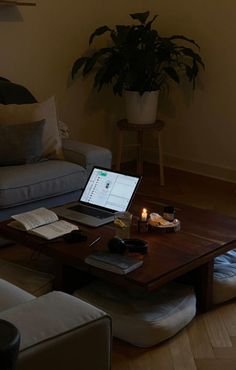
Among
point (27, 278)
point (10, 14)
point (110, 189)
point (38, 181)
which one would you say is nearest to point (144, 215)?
point (110, 189)

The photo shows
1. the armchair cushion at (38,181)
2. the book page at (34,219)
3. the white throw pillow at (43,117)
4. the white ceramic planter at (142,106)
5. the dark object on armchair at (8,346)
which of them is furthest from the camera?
the white ceramic planter at (142,106)

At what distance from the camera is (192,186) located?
15.6 feet

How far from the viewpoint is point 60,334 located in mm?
1476

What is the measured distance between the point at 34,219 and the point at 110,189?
1.34 ft

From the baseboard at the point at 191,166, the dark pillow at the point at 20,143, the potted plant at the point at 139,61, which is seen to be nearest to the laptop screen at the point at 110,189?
the dark pillow at the point at 20,143

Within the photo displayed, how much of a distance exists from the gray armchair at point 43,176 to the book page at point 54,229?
52cm

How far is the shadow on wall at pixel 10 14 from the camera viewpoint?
4223mm

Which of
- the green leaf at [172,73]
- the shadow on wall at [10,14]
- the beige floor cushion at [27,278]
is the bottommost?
the beige floor cushion at [27,278]

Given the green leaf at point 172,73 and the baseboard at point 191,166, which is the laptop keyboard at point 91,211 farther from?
the baseboard at point 191,166

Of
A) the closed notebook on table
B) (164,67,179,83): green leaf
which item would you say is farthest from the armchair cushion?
(164,67,179,83): green leaf

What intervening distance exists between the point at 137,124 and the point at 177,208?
1.67 meters

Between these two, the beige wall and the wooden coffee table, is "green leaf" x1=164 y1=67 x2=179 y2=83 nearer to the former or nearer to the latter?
the beige wall

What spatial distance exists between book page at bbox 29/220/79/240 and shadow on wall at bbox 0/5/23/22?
2060mm

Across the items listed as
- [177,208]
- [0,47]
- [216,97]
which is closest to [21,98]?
[0,47]
